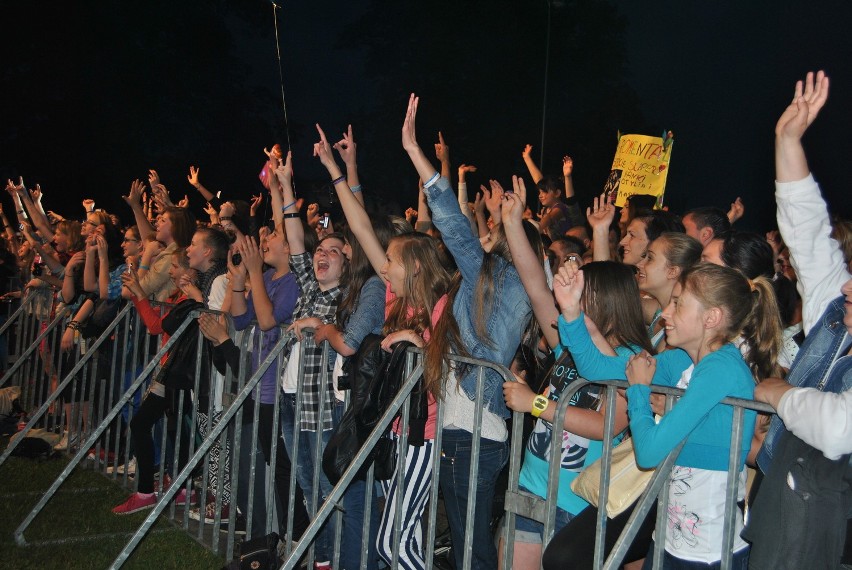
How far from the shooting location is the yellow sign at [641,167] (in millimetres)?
7887

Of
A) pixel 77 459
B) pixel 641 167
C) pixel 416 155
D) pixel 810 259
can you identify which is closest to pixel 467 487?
pixel 416 155

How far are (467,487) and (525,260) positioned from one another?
3.72ft

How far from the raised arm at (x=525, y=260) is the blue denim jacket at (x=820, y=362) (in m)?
1.18

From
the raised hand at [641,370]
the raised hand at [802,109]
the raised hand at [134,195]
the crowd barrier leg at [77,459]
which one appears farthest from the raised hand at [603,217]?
the raised hand at [134,195]

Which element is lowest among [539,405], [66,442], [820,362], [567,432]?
[66,442]

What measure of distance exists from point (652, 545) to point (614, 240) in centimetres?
410

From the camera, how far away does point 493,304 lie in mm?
4402

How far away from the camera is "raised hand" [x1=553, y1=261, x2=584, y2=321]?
12.2 ft

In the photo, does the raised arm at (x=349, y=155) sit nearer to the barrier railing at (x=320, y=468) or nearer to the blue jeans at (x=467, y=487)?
the barrier railing at (x=320, y=468)

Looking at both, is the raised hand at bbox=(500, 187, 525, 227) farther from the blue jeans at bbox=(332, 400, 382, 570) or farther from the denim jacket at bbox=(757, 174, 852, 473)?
the blue jeans at bbox=(332, 400, 382, 570)

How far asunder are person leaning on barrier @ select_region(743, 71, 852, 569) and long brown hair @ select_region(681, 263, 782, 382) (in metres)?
0.15

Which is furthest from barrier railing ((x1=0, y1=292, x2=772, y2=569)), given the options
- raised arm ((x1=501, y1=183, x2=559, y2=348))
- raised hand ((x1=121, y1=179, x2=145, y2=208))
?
raised hand ((x1=121, y1=179, x2=145, y2=208))

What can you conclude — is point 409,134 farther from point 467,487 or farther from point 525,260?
point 467,487

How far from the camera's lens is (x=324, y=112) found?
20.6m
